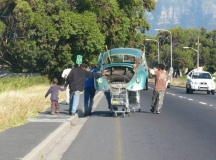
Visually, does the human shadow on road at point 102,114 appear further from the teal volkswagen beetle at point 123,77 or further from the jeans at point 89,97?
the teal volkswagen beetle at point 123,77

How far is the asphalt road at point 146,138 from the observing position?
1141cm

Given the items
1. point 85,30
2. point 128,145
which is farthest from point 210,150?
point 85,30

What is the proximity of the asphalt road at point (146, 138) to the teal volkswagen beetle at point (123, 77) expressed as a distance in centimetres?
67

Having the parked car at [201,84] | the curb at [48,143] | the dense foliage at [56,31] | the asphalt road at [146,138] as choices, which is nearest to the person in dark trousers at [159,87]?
the asphalt road at [146,138]

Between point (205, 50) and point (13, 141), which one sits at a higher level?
point (205, 50)

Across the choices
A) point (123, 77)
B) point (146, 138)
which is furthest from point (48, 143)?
point (123, 77)

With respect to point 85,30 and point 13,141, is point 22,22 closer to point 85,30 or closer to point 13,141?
point 85,30

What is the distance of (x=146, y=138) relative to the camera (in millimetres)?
14016

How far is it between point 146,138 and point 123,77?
22.5 ft

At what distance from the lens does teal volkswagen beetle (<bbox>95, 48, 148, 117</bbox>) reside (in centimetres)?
1994

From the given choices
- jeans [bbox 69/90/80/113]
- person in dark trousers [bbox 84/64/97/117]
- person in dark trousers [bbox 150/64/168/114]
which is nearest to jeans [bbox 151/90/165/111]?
person in dark trousers [bbox 150/64/168/114]

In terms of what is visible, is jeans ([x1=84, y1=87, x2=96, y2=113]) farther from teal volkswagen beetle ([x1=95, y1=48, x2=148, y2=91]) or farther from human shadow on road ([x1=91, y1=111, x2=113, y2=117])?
teal volkswagen beetle ([x1=95, y1=48, x2=148, y2=91])

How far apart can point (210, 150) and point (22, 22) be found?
117 ft

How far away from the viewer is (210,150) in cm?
1195
